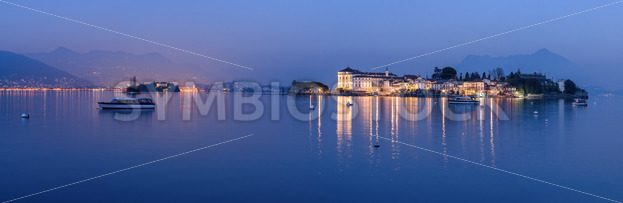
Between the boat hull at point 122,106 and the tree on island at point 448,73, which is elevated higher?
the tree on island at point 448,73

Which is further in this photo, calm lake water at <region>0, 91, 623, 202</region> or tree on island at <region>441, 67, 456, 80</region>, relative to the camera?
tree on island at <region>441, 67, 456, 80</region>

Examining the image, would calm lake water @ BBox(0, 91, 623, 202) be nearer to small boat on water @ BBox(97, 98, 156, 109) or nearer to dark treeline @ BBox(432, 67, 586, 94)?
small boat on water @ BBox(97, 98, 156, 109)

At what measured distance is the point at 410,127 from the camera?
2278 cm

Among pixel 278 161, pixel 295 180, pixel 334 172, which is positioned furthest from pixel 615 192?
pixel 278 161

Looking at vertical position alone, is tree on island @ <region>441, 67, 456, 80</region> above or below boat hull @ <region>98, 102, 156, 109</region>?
above

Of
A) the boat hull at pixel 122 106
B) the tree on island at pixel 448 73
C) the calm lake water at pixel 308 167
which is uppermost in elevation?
the tree on island at pixel 448 73

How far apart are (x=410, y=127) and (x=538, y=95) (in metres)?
99.2

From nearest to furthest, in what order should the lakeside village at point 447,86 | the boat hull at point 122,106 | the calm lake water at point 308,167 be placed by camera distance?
the calm lake water at point 308,167
the boat hull at point 122,106
the lakeside village at point 447,86

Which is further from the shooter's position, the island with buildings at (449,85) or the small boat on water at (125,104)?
the island with buildings at (449,85)

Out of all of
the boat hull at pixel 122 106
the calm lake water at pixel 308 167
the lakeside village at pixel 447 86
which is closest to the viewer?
the calm lake water at pixel 308 167

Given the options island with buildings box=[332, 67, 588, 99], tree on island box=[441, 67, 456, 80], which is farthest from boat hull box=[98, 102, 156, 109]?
tree on island box=[441, 67, 456, 80]

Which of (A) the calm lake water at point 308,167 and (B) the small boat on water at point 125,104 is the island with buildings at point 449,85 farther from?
(A) the calm lake water at point 308,167

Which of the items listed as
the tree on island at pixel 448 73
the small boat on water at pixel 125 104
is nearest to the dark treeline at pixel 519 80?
the tree on island at pixel 448 73

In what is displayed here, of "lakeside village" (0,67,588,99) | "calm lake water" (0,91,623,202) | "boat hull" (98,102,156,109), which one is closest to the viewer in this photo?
"calm lake water" (0,91,623,202)
